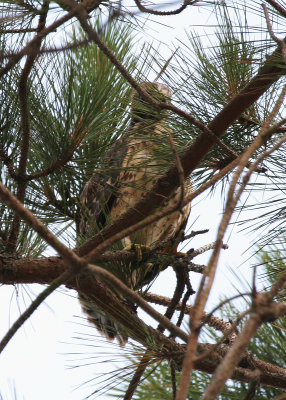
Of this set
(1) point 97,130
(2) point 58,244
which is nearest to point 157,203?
(1) point 97,130

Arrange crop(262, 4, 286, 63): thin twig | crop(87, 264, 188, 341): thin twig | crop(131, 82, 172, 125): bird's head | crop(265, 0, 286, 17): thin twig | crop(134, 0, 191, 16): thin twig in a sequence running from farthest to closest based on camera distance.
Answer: crop(131, 82, 172, 125): bird's head, crop(134, 0, 191, 16): thin twig, crop(265, 0, 286, 17): thin twig, crop(262, 4, 286, 63): thin twig, crop(87, 264, 188, 341): thin twig

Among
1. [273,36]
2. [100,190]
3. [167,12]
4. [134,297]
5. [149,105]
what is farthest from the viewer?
[100,190]

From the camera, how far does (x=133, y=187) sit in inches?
85.8

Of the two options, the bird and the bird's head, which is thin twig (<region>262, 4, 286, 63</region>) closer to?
the bird

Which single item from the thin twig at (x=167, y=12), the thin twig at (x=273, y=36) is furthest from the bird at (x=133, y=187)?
the thin twig at (x=273, y=36)

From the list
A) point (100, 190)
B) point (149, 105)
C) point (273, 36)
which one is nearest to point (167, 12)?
point (149, 105)

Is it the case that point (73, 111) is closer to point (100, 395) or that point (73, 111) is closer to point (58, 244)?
point (100, 395)

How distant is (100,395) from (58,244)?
104 centimetres

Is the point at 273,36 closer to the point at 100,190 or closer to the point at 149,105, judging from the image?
the point at 149,105

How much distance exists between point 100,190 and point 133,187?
2.68ft

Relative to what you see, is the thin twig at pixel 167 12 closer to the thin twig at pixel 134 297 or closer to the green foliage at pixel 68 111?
the green foliage at pixel 68 111

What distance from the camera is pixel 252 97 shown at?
2.00 meters

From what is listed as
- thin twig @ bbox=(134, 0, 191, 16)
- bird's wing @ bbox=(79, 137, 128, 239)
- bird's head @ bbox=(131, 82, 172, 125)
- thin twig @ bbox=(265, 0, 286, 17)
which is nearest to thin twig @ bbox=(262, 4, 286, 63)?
thin twig @ bbox=(265, 0, 286, 17)

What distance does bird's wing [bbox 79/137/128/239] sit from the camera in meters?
2.33
